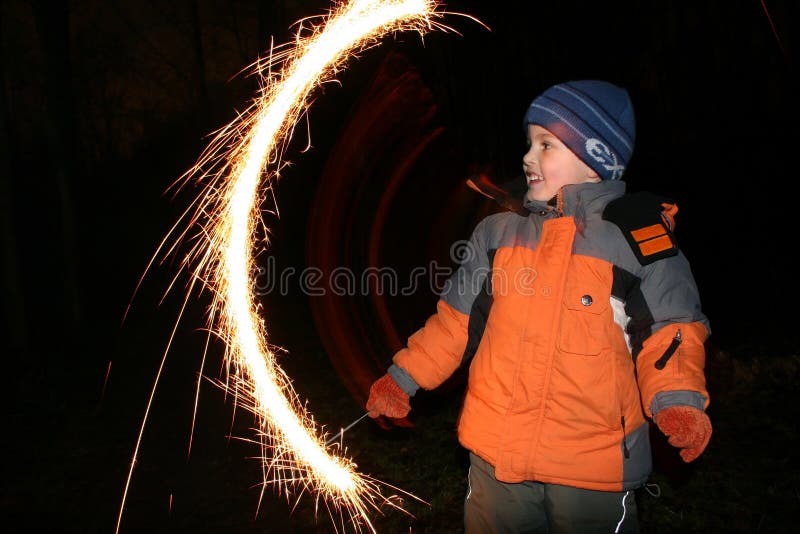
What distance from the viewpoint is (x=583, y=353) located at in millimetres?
2137

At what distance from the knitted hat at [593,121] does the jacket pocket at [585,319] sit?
531 millimetres

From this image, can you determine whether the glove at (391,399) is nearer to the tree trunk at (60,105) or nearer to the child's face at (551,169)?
the child's face at (551,169)

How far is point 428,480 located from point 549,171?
2.74 meters

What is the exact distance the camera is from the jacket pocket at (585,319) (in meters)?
2.13

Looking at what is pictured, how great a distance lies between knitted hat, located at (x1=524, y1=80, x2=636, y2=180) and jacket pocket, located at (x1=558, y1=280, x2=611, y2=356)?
1.74 feet

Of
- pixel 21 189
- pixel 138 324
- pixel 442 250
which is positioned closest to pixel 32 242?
pixel 21 189

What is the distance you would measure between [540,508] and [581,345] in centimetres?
67

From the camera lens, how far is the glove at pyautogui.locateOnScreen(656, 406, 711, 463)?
2.00 m

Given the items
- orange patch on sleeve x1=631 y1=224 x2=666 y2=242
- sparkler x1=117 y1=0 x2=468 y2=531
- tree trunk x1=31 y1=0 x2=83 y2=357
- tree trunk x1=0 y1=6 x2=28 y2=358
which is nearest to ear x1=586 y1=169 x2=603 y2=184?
orange patch on sleeve x1=631 y1=224 x2=666 y2=242

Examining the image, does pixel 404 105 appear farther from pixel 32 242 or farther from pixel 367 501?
pixel 32 242

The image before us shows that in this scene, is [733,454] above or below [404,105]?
below

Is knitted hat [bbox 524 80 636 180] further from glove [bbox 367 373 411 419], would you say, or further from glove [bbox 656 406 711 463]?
glove [bbox 367 373 411 419]

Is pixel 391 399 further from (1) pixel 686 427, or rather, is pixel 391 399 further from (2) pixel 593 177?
(2) pixel 593 177

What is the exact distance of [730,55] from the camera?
219 inches
